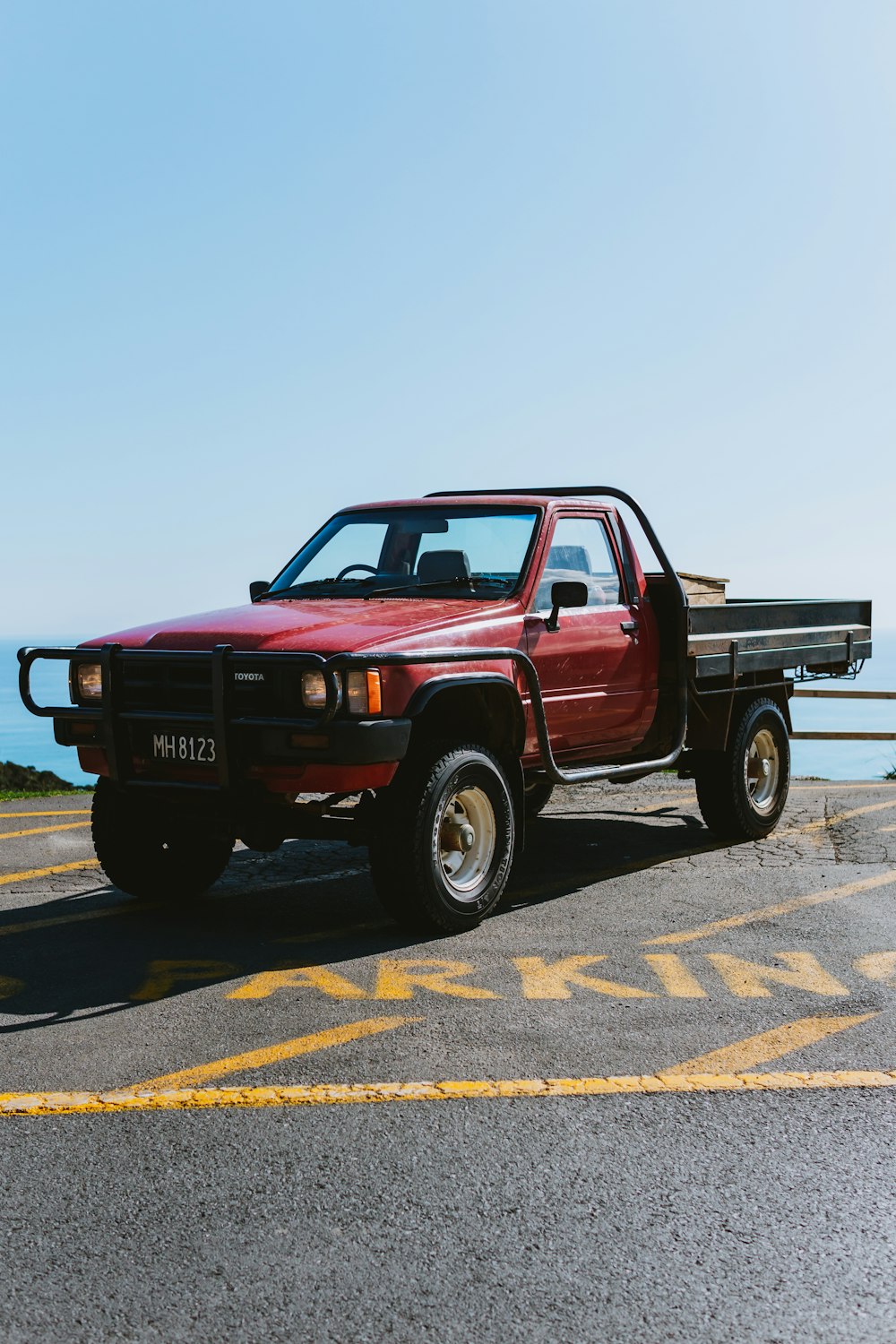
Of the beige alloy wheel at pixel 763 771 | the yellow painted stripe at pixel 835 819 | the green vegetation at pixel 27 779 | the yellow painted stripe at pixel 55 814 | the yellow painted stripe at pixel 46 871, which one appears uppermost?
the beige alloy wheel at pixel 763 771

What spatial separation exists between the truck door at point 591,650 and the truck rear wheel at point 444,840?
32.4 inches

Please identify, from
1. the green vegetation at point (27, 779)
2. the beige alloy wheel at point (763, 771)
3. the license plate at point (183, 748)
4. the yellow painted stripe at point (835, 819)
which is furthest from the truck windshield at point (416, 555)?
the green vegetation at point (27, 779)

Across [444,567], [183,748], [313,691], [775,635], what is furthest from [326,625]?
[775,635]

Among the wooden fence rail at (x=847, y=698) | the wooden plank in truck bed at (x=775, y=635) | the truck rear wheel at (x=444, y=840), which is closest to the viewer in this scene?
the truck rear wheel at (x=444, y=840)

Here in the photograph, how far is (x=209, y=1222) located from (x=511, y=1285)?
2.73ft

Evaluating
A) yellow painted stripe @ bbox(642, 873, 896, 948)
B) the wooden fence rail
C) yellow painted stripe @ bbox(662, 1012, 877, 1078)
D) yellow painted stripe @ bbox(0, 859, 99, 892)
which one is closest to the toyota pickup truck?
yellow painted stripe @ bbox(642, 873, 896, 948)

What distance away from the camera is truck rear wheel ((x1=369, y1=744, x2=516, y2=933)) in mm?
6578

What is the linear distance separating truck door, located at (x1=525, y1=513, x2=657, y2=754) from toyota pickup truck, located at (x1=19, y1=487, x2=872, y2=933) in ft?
0.06

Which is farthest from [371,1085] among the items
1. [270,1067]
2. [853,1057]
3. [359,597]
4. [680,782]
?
[680,782]

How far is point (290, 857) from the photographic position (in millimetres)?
9156

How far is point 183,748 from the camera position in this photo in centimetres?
677

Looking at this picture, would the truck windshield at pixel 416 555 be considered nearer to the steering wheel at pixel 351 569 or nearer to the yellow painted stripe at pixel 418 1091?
the steering wheel at pixel 351 569

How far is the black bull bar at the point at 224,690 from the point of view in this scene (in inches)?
250

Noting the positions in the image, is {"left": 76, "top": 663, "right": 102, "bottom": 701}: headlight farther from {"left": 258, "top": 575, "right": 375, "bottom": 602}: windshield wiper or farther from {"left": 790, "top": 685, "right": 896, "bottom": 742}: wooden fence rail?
{"left": 790, "top": 685, "right": 896, "bottom": 742}: wooden fence rail
